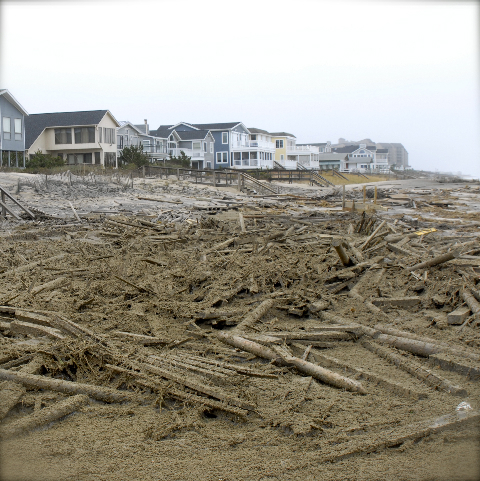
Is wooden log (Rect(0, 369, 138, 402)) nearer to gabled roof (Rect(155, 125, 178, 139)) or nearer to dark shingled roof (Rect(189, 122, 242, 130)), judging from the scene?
gabled roof (Rect(155, 125, 178, 139))

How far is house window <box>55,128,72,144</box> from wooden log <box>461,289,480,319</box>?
2049 inches

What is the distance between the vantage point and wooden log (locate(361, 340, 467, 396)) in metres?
5.15

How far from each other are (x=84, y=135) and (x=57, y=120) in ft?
12.0

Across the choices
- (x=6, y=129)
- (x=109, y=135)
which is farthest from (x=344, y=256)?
(x=109, y=135)

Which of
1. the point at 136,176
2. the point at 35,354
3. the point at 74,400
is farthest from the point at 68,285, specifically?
the point at 136,176

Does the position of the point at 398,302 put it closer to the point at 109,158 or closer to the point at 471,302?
the point at 471,302

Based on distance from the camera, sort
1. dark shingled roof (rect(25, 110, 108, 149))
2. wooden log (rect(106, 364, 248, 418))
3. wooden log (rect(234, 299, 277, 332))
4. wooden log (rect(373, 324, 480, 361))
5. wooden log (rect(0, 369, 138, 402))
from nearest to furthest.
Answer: wooden log (rect(106, 364, 248, 418))
wooden log (rect(0, 369, 138, 402))
wooden log (rect(373, 324, 480, 361))
wooden log (rect(234, 299, 277, 332))
dark shingled roof (rect(25, 110, 108, 149))

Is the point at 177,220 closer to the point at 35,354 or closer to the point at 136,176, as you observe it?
the point at 35,354

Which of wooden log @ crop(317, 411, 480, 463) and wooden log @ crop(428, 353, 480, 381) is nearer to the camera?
wooden log @ crop(317, 411, 480, 463)

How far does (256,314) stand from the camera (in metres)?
7.45

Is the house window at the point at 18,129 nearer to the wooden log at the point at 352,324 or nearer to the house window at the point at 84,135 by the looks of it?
the house window at the point at 84,135

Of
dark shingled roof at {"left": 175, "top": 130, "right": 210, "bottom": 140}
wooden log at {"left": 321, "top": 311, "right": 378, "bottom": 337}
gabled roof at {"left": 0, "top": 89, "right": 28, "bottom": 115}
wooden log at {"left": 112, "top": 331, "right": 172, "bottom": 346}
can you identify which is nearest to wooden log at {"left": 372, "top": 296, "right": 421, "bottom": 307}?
wooden log at {"left": 321, "top": 311, "right": 378, "bottom": 337}

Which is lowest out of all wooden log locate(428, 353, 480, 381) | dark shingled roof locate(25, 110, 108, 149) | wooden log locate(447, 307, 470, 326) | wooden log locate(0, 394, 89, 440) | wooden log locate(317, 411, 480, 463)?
wooden log locate(317, 411, 480, 463)

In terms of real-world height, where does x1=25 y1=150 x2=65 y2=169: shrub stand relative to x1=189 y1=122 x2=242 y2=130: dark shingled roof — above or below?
below
